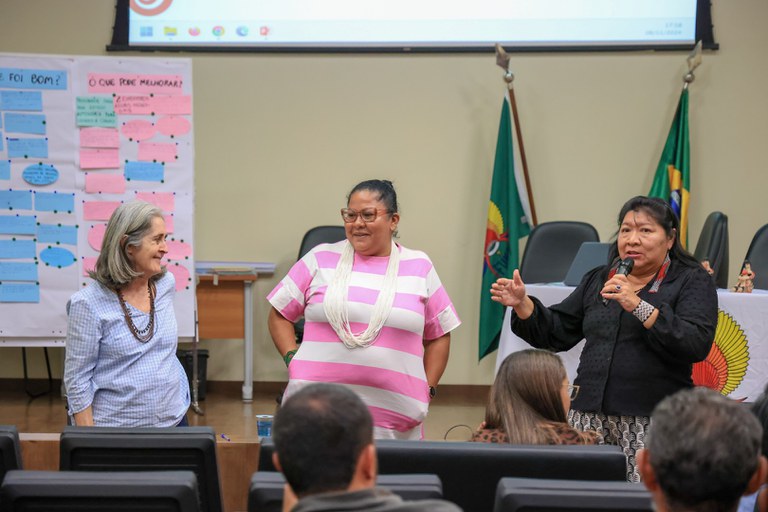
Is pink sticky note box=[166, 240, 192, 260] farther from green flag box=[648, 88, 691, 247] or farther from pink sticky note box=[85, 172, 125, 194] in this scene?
green flag box=[648, 88, 691, 247]

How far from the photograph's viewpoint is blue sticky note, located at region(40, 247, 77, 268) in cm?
489

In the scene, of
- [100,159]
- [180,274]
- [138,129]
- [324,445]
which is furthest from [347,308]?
[100,159]

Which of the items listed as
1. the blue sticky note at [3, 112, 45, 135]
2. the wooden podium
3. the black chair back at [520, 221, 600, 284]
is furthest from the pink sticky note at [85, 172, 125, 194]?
the black chair back at [520, 221, 600, 284]

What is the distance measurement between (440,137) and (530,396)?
158 inches

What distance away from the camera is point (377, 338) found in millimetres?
2631

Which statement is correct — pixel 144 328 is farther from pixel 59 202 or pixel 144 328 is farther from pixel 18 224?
pixel 18 224

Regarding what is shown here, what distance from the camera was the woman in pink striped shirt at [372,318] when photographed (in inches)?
103

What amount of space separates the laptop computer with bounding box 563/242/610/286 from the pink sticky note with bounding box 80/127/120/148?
2.61m

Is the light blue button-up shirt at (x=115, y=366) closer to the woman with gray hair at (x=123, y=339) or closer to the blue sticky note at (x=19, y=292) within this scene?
the woman with gray hair at (x=123, y=339)

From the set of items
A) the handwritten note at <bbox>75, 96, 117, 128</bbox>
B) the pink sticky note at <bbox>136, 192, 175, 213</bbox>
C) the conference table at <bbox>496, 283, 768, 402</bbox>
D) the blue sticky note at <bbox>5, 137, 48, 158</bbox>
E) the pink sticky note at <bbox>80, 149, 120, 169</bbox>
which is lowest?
the conference table at <bbox>496, 283, 768, 402</bbox>

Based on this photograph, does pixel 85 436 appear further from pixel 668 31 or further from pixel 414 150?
pixel 668 31

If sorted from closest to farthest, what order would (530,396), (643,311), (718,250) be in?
(530,396), (643,311), (718,250)

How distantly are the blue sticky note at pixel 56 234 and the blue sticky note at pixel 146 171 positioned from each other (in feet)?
1.50

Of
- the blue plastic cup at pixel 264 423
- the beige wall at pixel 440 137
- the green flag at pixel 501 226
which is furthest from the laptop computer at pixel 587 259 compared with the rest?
the beige wall at pixel 440 137
